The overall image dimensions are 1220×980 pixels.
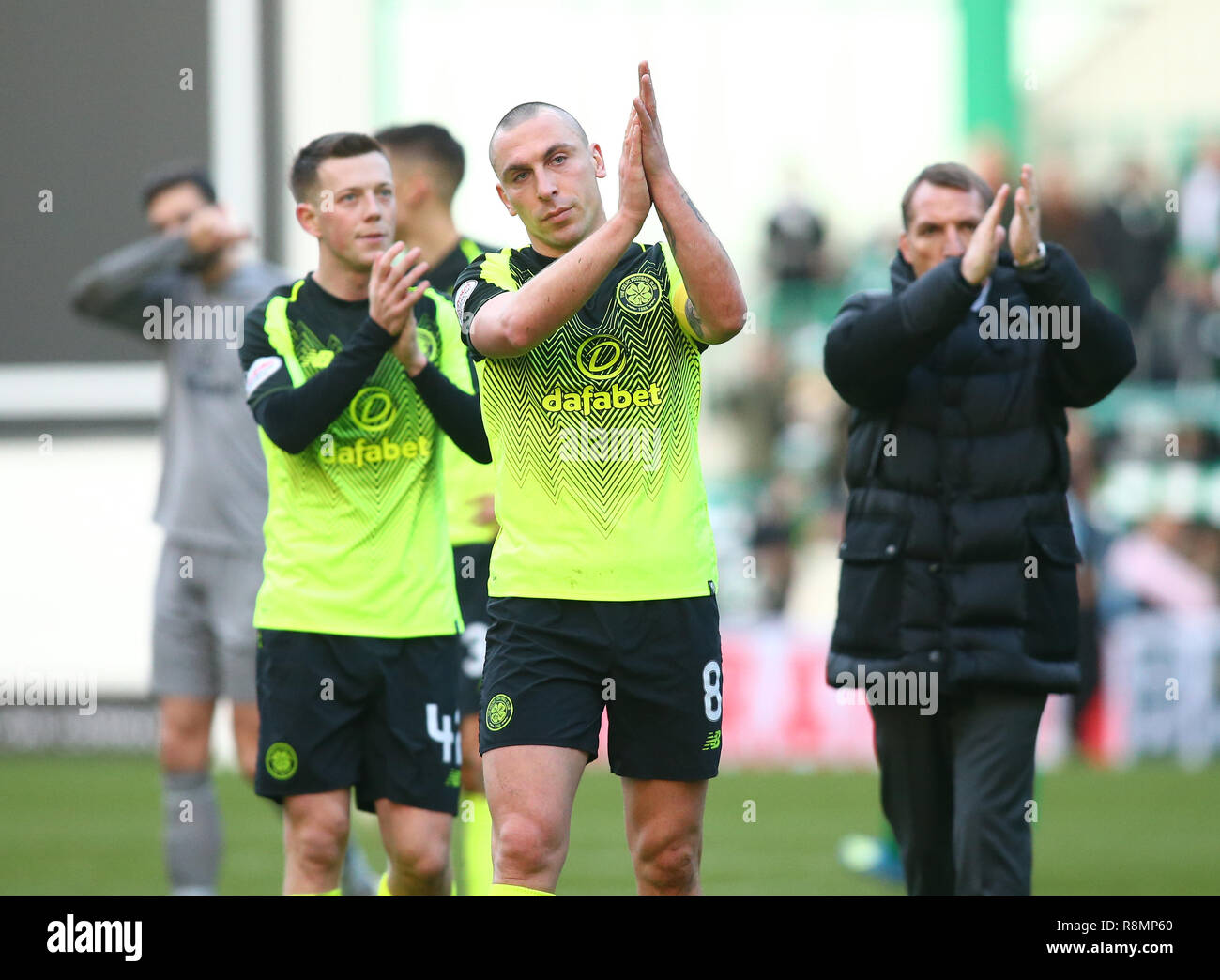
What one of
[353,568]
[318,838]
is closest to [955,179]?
[353,568]

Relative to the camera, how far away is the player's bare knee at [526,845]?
4445 millimetres

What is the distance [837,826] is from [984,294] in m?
4.92

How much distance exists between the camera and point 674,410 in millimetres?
4719

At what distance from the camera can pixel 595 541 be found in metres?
4.63

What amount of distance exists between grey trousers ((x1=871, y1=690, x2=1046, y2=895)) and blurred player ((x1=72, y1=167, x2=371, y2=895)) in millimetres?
2539

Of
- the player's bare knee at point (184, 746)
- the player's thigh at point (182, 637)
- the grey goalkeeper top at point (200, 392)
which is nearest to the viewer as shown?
the player's bare knee at point (184, 746)

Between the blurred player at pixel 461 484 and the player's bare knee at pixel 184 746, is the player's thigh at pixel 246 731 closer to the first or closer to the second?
the player's bare knee at pixel 184 746

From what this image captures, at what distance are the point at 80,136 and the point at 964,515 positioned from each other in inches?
394

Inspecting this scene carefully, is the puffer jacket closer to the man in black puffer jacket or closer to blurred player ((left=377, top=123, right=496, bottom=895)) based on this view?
the man in black puffer jacket

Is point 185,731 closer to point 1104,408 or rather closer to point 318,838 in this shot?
point 318,838

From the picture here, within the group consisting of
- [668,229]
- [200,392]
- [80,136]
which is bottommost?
[200,392]

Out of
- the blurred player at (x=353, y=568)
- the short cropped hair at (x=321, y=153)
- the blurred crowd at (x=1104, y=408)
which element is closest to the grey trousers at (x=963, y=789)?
the blurred player at (x=353, y=568)

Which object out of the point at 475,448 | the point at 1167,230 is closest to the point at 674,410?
the point at 475,448
